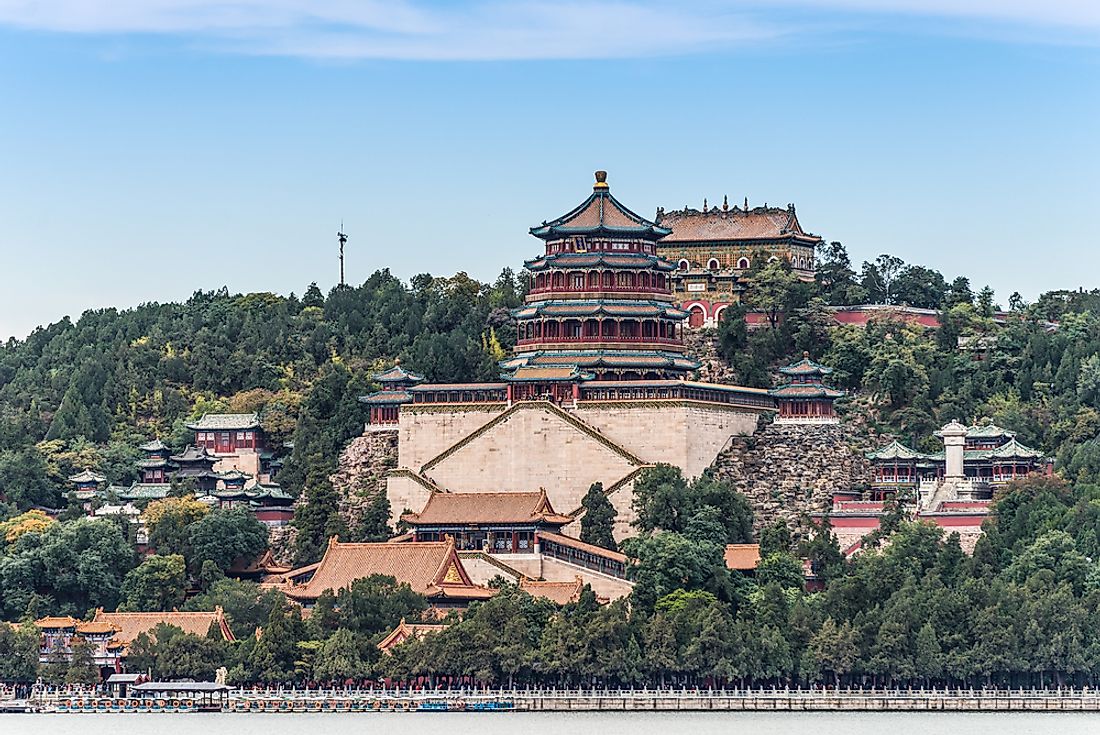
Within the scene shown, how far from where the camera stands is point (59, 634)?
90.2 m

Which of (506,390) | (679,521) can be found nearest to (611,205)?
(506,390)

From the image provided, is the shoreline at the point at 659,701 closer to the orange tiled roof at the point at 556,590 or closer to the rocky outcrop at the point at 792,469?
the orange tiled roof at the point at 556,590

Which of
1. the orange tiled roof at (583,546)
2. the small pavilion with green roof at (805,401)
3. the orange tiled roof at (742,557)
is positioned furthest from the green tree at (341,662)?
the small pavilion with green roof at (805,401)

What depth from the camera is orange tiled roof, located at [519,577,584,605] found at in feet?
290

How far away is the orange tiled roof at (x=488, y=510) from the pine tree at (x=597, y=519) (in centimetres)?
56

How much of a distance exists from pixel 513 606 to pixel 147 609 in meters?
13.5

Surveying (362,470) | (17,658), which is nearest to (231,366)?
(362,470)

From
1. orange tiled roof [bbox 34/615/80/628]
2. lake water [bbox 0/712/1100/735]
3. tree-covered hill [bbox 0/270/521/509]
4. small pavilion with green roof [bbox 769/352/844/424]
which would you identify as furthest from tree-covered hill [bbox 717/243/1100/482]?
orange tiled roof [bbox 34/615/80/628]

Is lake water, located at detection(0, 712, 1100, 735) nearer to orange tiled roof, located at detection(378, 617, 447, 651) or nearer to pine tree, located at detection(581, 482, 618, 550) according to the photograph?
orange tiled roof, located at detection(378, 617, 447, 651)

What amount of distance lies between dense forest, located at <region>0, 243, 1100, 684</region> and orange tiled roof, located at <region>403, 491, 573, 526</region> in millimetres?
2790

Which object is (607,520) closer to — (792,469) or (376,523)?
(792,469)

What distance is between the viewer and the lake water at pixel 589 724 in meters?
80.1

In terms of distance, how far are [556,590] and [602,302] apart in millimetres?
13661

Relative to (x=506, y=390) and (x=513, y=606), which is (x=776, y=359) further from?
(x=513, y=606)
